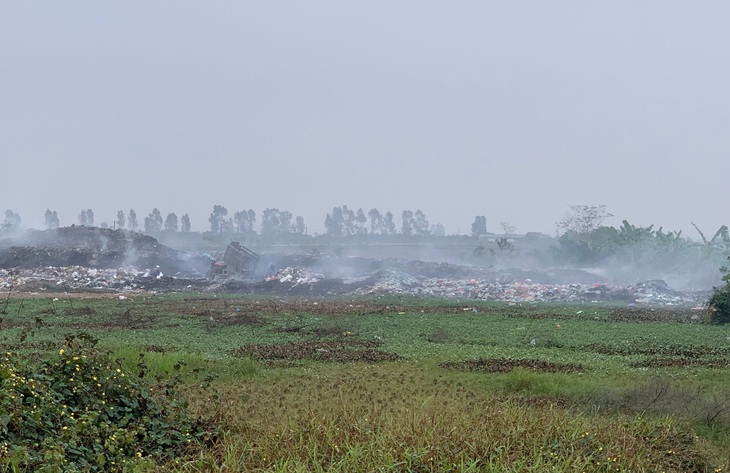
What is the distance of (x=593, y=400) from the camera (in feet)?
29.5

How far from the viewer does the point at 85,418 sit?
5.71 meters

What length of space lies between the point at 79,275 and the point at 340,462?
37514 millimetres

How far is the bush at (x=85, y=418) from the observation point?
17.3 ft

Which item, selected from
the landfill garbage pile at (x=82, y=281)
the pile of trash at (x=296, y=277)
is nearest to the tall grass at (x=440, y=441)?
the landfill garbage pile at (x=82, y=281)

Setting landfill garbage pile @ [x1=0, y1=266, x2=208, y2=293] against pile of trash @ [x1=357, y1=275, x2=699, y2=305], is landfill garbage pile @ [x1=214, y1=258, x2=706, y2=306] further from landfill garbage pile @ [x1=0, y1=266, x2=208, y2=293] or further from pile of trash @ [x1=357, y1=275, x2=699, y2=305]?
landfill garbage pile @ [x1=0, y1=266, x2=208, y2=293]

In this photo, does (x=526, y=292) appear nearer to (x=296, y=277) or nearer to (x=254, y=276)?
(x=296, y=277)

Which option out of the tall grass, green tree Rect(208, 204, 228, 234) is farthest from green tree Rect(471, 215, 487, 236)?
the tall grass

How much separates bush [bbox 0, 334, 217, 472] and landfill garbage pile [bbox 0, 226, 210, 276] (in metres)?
41.0

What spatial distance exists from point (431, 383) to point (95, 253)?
137ft

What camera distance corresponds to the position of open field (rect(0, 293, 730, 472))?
212 inches

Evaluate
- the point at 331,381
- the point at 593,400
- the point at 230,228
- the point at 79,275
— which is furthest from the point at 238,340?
the point at 230,228

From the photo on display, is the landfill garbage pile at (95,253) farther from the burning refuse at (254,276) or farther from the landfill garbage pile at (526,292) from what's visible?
the landfill garbage pile at (526,292)

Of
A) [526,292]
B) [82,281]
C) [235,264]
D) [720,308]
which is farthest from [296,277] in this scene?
[720,308]

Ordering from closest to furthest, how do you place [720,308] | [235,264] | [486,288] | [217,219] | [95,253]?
1. [720,308]
2. [486,288]
3. [235,264]
4. [95,253]
5. [217,219]
